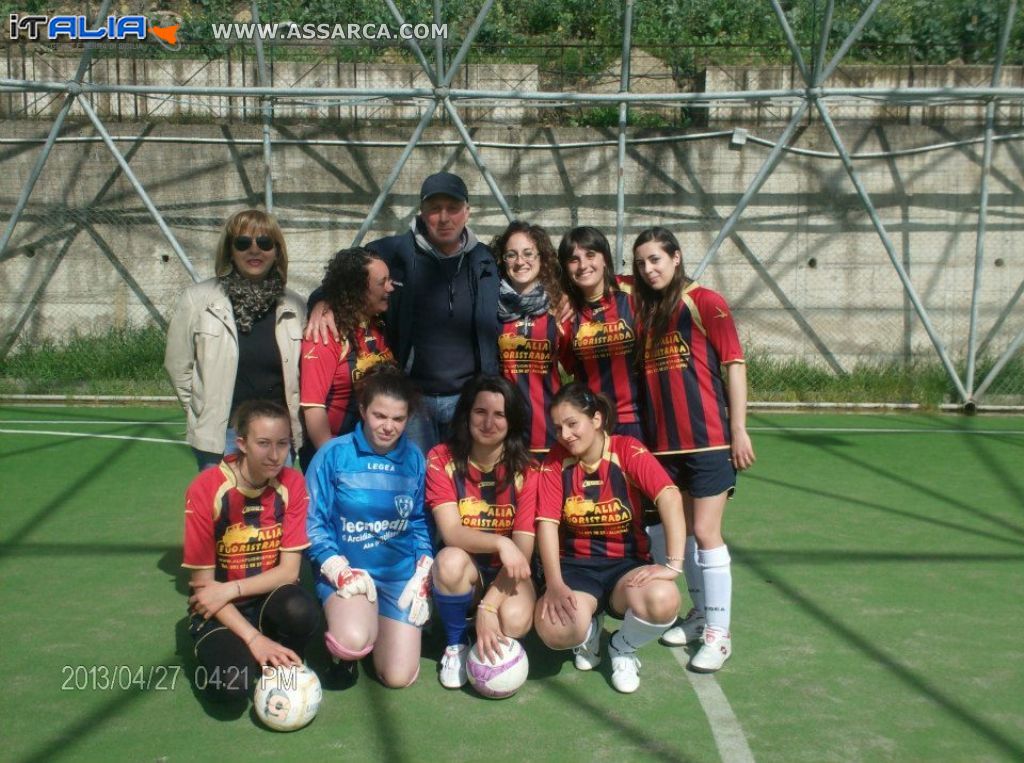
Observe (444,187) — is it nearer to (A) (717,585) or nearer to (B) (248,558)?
(B) (248,558)

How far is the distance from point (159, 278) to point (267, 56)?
122 inches

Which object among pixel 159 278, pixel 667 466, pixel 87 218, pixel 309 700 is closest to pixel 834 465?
pixel 667 466

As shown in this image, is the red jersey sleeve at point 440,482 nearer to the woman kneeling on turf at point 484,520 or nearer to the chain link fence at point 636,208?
the woman kneeling on turf at point 484,520

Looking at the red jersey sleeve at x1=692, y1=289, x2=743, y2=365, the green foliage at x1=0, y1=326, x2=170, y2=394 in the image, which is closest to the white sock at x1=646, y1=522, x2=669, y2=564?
the red jersey sleeve at x1=692, y1=289, x2=743, y2=365

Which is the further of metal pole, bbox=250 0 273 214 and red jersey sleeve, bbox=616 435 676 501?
metal pole, bbox=250 0 273 214

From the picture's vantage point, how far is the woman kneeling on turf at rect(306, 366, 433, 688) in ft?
12.1

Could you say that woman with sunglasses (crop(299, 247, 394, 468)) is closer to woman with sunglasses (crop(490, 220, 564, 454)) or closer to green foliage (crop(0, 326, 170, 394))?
woman with sunglasses (crop(490, 220, 564, 454))

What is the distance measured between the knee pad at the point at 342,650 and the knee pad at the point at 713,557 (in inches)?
49.1

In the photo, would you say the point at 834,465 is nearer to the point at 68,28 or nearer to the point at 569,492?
the point at 569,492

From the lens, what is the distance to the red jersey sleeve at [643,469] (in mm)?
3721

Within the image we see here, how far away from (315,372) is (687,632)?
1.76 meters

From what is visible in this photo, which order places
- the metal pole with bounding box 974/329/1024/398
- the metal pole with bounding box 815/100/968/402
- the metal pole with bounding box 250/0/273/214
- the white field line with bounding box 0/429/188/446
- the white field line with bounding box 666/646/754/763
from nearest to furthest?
the white field line with bounding box 666/646/754/763
the white field line with bounding box 0/429/188/446
the metal pole with bounding box 815/100/968/402
the metal pole with bounding box 974/329/1024/398
the metal pole with bounding box 250/0/273/214

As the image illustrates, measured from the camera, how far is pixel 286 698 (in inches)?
129

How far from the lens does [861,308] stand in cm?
1066
